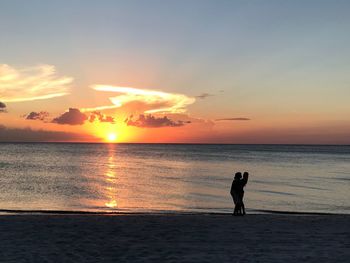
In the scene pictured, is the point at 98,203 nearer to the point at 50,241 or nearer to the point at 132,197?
the point at 132,197

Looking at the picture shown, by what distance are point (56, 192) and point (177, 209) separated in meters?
13.7

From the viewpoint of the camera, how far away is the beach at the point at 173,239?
10.6 metres

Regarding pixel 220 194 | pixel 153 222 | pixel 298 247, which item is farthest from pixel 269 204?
pixel 298 247

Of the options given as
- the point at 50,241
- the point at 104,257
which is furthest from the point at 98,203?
the point at 104,257

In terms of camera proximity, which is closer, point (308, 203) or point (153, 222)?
point (153, 222)

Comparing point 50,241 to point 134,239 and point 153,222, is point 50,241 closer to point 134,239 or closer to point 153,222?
point 134,239

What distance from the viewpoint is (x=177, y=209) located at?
2658 cm

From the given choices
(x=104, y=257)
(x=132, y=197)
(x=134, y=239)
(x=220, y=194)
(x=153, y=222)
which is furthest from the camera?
(x=220, y=194)

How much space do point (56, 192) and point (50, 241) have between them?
941 inches

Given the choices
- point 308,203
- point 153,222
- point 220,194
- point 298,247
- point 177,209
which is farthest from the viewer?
point 220,194

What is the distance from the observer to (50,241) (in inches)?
491

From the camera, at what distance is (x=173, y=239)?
12898 mm

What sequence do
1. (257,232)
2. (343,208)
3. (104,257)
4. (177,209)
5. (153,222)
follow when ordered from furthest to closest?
(343,208) → (177,209) → (153,222) → (257,232) → (104,257)

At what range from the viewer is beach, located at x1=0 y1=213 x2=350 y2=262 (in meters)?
10.6
